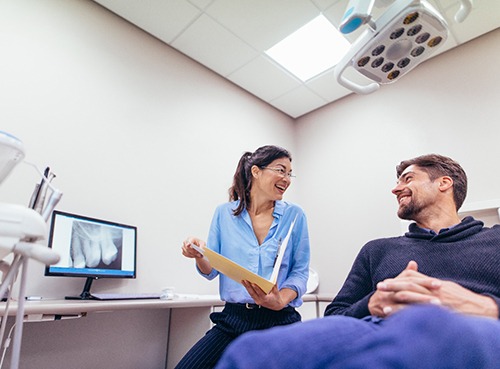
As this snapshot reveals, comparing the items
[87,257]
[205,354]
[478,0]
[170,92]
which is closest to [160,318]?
[87,257]

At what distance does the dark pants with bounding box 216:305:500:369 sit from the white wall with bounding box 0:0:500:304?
1.63 metres

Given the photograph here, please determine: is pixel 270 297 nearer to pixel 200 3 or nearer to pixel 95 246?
pixel 95 246

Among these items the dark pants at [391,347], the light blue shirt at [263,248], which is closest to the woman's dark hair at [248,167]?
the light blue shirt at [263,248]

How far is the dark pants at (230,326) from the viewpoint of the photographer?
116 centimetres

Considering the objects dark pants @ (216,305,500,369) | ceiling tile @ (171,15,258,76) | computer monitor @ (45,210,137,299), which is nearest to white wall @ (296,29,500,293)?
ceiling tile @ (171,15,258,76)

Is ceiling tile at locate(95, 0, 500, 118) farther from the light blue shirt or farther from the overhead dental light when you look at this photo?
the light blue shirt

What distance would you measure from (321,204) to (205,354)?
2233 millimetres

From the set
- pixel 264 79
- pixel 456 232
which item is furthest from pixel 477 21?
pixel 456 232

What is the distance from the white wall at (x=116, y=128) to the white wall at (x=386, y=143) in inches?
40.2

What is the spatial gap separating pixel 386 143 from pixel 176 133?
179 cm

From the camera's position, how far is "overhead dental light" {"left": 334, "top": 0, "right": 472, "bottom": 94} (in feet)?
3.59

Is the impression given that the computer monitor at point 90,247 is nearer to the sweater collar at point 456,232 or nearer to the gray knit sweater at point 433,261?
the gray knit sweater at point 433,261

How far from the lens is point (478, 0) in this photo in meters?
2.22

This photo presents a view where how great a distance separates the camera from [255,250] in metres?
1.36
